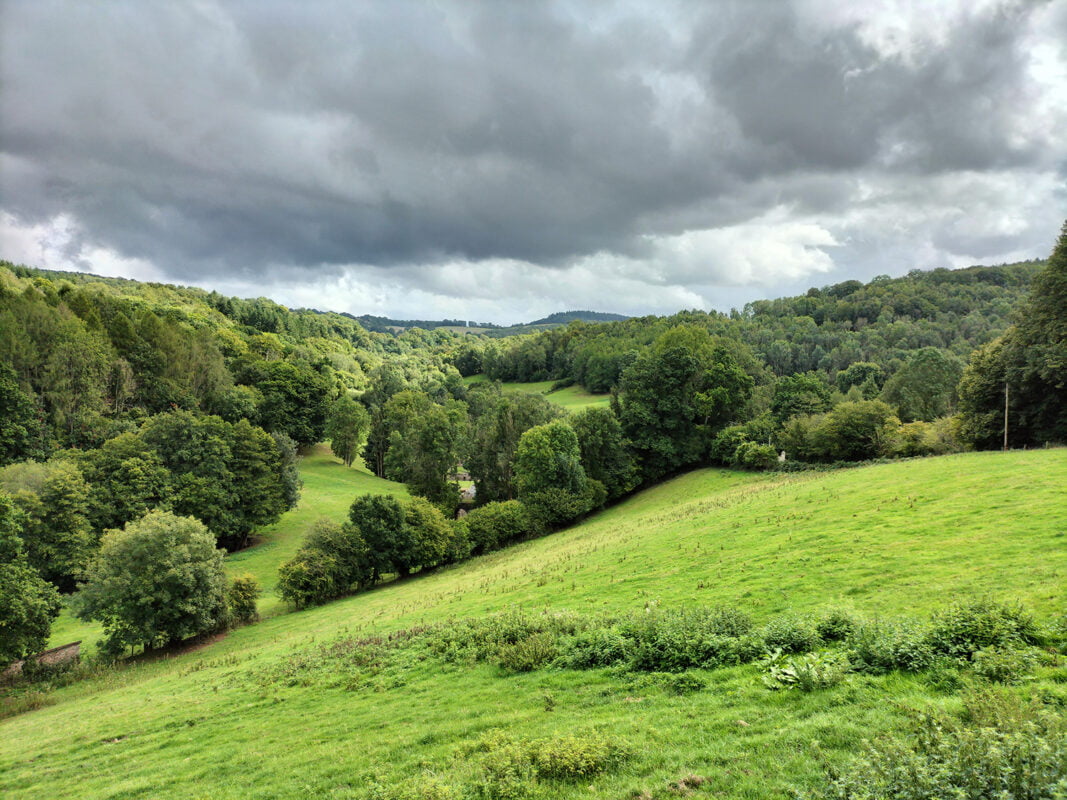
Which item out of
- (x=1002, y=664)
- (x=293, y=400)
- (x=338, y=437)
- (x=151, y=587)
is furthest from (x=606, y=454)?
(x=293, y=400)

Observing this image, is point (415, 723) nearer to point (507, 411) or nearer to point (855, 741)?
point (855, 741)

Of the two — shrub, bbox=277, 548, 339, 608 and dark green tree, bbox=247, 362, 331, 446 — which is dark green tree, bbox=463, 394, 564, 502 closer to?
shrub, bbox=277, 548, 339, 608

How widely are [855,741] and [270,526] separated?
65000mm

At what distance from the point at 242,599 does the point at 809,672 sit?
37.2 meters

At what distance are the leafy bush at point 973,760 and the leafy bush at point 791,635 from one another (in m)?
4.34

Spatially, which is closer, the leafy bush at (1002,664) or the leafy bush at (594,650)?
the leafy bush at (1002,664)

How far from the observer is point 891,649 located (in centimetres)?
1023

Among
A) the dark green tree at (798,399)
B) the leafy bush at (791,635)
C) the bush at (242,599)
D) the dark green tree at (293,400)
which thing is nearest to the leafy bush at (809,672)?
the leafy bush at (791,635)

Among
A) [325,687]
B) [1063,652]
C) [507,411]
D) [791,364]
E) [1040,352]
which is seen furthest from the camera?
[791,364]

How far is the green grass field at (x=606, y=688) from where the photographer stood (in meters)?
9.16

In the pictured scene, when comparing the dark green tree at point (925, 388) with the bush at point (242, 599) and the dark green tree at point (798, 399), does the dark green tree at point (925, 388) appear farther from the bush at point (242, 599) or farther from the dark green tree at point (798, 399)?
the bush at point (242, 599)

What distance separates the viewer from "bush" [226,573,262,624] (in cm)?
3522

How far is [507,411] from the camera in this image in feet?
207

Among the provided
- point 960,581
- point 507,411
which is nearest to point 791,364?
point 507,411
